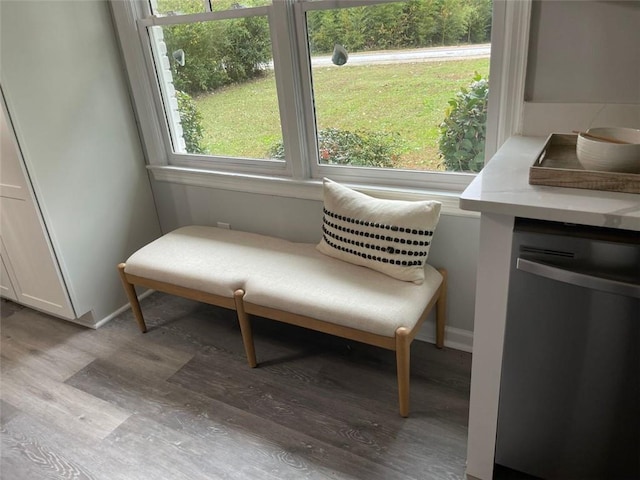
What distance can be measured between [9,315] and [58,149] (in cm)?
115

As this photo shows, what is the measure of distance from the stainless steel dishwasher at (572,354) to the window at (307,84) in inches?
30.5

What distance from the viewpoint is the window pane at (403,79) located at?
1.81 meters

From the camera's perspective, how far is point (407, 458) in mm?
1669

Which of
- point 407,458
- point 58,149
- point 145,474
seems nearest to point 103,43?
point 58,149

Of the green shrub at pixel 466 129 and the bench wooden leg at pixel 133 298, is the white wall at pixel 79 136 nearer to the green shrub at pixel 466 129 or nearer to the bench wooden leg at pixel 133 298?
the bench wooden leg at pixel 133 298

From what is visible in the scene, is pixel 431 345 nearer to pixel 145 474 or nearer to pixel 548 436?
pixel 548 436

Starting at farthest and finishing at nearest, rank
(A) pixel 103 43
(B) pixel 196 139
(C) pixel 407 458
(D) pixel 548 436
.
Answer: (B) pixel 196 139 → (A) pixel 103 43 → (C) pixel 407 458 → (D) pixel 548 436

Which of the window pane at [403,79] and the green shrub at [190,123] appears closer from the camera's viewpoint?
the window pane at [403,79]

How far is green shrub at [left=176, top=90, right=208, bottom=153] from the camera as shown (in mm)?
2574

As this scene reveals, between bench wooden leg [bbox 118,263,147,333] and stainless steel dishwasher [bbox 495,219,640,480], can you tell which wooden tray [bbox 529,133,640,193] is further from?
bench wooden leg [bbox 118,263,147,333]

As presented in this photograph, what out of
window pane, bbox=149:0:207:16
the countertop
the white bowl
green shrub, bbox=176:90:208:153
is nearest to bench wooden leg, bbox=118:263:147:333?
green shrub, bbox=176:90:208:153

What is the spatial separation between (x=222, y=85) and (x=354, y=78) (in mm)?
730

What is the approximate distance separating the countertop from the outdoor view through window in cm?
65

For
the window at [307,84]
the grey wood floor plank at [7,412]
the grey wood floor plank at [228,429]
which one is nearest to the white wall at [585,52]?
the window at [307,84]
